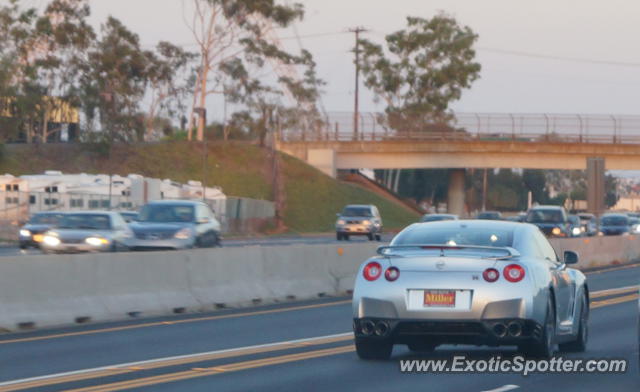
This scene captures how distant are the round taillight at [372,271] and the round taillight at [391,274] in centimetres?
11

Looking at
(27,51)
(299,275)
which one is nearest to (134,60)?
(27,51)

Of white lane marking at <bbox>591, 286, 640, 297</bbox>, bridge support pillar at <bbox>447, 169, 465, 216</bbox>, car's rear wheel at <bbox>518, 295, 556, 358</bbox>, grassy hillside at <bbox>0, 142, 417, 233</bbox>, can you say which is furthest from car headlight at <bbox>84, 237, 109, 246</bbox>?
bridge support pillar at <bbox>447, 169, 465, 216</bbox>

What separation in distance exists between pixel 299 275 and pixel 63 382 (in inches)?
469

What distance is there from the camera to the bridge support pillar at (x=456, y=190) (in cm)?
8994

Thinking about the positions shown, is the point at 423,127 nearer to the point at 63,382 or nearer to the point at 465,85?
the point at 465,85

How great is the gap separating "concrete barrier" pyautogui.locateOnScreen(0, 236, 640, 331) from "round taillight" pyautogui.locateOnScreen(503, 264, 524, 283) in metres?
7.39

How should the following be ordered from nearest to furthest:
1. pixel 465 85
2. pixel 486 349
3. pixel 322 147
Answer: pixel 486 349 → pixel 322 147 → pixel 465 85

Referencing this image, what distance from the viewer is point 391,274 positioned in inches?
464

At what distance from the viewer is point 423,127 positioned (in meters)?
91.5

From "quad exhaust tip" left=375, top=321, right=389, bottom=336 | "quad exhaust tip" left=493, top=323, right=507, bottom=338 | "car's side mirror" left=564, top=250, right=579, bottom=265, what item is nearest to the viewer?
"quad exhaust tip" left=493, top=323, right=507, bottom=338

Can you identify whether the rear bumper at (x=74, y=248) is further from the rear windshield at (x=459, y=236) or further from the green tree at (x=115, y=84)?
the green tree at (x=115, y=84)

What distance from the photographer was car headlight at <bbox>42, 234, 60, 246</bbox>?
2967 cm

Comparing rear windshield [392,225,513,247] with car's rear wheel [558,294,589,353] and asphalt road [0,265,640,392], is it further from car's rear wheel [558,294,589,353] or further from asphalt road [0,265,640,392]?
car's rear wheel [558,294,589,353]

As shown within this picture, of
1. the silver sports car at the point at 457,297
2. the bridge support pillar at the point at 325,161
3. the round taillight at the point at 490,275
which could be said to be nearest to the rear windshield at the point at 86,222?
the silver sports car at the point at 457,297
